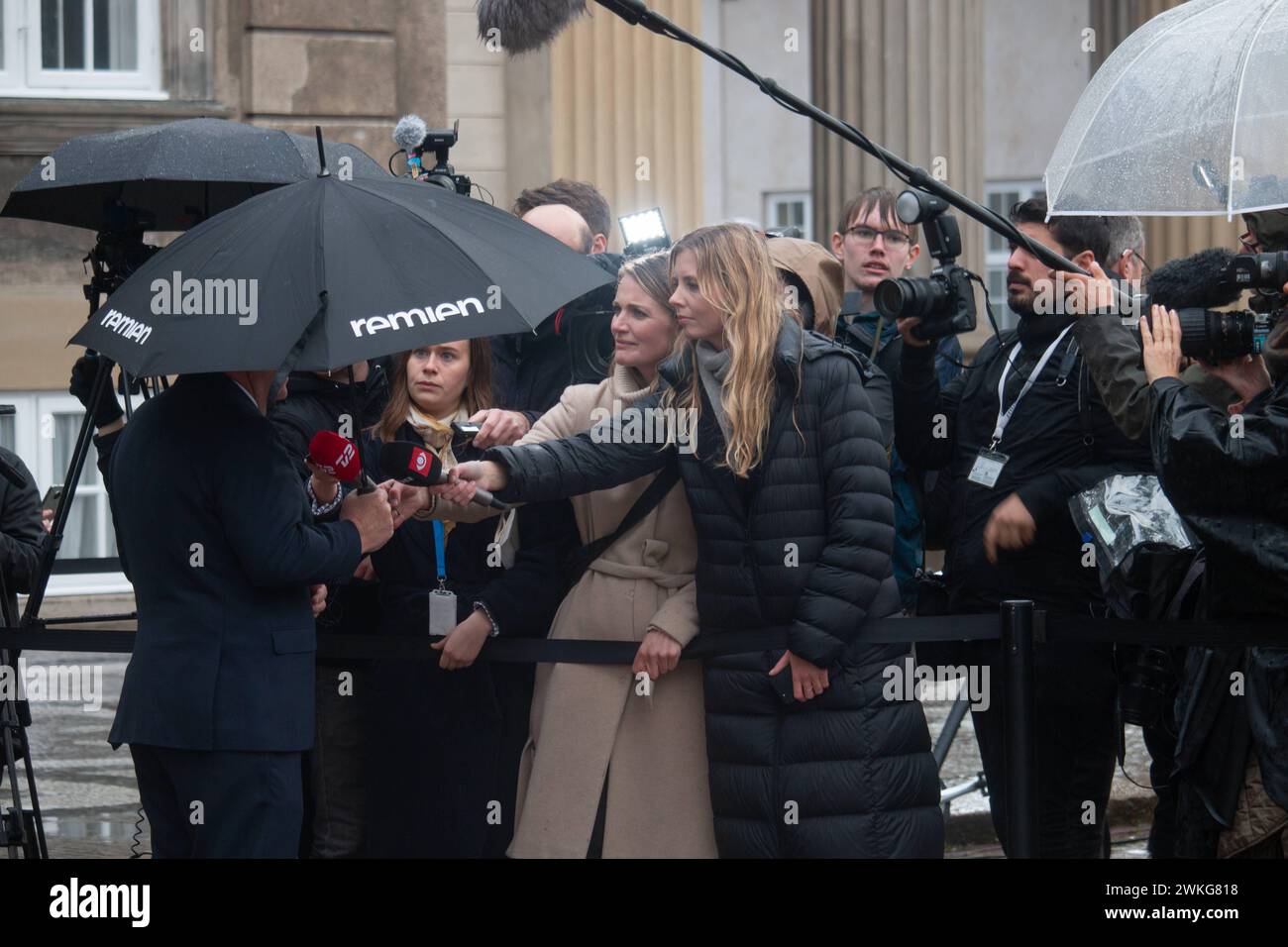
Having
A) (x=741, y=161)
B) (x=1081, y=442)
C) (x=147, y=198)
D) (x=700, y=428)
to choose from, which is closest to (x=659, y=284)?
(x=700, y=428)

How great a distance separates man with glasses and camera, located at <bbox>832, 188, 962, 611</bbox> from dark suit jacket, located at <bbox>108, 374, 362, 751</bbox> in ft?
6.83

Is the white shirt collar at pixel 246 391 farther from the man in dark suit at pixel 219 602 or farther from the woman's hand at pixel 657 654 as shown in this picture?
the woman's hand at pixel 657 654

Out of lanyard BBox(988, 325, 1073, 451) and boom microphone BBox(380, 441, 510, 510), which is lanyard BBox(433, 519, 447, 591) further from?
lanyard BBox(988, 325, 1073, 451)

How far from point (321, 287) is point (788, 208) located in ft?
65.8

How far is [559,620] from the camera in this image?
5.11m

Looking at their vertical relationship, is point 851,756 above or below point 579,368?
below

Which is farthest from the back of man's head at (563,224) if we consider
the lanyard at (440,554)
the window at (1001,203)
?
the window at (1001,203)

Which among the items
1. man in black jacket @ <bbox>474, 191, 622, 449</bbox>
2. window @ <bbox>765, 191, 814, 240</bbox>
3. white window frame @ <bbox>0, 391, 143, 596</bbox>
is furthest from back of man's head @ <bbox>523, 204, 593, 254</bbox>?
window @ <bbox>765, 191, 814, 240</bbox>

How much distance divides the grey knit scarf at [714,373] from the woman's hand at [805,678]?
0.60 metres

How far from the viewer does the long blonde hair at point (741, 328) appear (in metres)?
4.68

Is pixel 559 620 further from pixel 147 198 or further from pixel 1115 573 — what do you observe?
pixel 147 198
